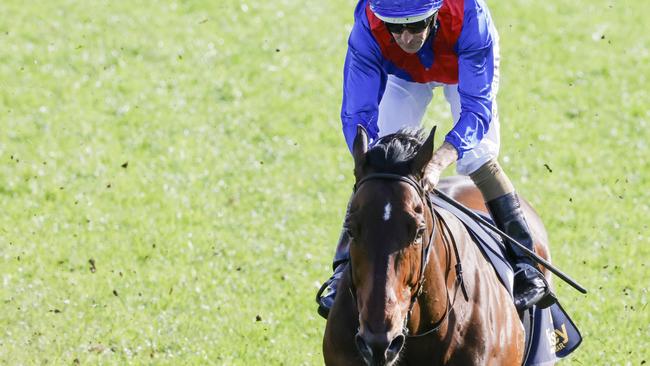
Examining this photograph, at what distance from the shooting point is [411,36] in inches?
251

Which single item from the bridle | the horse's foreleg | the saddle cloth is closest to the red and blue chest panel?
the saddle cloth

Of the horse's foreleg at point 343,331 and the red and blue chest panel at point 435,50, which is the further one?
the red and blue chest panel at point 435,50

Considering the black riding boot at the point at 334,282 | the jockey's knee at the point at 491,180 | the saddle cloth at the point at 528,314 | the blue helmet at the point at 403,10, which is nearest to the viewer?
the blue helmet at the point at 403,10

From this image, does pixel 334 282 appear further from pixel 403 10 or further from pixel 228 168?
pixel 228 168

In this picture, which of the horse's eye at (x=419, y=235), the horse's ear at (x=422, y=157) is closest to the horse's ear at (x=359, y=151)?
the horse's ear at (x=422, y=157)

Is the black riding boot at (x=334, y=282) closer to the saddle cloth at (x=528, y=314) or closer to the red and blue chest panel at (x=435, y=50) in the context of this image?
the saddle cloth at (x=528, y=314)

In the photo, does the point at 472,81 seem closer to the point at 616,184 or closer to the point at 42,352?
the point at 42,352

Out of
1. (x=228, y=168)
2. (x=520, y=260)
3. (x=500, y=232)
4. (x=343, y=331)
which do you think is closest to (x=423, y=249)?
(x=343, y=331)

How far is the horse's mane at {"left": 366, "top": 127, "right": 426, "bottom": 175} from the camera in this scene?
5.24 metres

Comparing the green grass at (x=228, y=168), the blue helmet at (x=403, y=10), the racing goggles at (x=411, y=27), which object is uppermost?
the blue helmet at (x=403, y=10)

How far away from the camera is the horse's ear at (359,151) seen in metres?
5.33

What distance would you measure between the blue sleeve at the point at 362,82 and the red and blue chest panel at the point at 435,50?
8cm

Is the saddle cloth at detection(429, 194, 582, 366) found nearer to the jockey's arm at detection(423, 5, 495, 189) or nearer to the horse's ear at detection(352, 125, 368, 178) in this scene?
the jockey's arm at detection(423, 5, 495, 189)

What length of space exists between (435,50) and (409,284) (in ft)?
6.77
